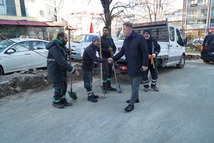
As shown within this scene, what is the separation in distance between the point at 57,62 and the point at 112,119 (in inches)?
64.8

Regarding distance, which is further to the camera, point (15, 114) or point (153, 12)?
point (153, 12)

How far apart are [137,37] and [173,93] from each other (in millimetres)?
2359

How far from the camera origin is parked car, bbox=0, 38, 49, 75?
6.81 meters

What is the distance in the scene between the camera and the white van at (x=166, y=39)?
23.2ft

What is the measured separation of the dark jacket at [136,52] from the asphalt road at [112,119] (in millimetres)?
947

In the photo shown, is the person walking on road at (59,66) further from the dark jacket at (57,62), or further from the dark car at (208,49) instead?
the dark car at (208,49)

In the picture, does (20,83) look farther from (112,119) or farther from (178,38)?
(178,38)

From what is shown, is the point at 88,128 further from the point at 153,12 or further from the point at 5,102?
the point at 153,12

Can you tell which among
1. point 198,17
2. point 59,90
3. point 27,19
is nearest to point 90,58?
point 59,90

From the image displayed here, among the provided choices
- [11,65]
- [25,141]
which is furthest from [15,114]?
[11,65]

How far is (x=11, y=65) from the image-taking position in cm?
697

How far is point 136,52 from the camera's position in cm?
384

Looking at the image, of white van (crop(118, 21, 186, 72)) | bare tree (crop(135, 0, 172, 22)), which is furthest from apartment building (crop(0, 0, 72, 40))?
white van (crop(118, 21, 186, 72))

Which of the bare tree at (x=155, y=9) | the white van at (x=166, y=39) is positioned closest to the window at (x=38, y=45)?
the white van at (x=166, y=39)
